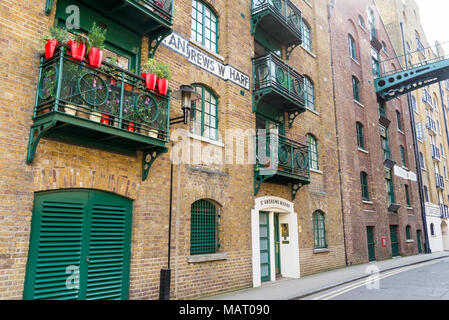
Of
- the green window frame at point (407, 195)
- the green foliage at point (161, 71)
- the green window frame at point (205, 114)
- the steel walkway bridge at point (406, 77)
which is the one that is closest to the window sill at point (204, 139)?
the green window frame at point (205, 114)

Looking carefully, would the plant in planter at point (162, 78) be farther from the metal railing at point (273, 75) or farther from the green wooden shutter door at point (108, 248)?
the metal railing at point (273, 75)

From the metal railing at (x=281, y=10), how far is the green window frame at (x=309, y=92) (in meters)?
2.78

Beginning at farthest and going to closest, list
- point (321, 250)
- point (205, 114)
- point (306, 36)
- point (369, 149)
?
point (369, 149), point (306, 36), point (321, 250), point (205, 114)

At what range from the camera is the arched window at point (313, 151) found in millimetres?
15031

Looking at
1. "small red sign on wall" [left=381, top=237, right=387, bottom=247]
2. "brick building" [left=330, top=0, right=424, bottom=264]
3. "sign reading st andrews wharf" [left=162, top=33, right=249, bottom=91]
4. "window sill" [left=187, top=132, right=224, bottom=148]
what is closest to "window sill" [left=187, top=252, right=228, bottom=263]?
"window sill" [left=187, top=132, right=224, bottom=148]

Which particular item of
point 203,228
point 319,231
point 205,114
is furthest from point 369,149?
point 203,228

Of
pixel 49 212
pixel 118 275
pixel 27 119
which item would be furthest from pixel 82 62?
pixel 118 275

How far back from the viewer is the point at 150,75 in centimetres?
732

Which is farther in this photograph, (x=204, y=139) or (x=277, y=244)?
(x=277, y=244)

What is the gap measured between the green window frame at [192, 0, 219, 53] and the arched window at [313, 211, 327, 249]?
8460mm

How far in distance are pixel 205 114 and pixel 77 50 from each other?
15.2 feet

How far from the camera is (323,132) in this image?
15.8m

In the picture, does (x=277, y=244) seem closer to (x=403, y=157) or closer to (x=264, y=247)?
(x=264, y=247)
